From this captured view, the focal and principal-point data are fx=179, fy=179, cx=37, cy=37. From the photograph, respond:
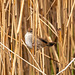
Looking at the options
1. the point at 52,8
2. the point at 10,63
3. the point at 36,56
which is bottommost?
the point at 10,63

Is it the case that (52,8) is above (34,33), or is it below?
above

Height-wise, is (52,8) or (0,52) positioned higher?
(52,8)

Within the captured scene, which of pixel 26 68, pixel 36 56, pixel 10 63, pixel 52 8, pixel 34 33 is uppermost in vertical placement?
pixel 52 8

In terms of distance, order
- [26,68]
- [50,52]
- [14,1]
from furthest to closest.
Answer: [26,68]
[50,52]
[14,1]

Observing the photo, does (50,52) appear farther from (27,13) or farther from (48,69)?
(27,13)

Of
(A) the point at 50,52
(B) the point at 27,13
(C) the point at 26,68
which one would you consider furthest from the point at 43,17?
(C) the point at 26,68

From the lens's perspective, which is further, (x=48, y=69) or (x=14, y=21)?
(x=48, y=69)

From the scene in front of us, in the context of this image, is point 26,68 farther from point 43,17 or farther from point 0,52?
point 43,17

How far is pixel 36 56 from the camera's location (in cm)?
110

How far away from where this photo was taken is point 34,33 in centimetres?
106

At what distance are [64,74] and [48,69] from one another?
1.12 ft

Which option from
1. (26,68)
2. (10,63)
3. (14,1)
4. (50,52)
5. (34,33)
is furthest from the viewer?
(26,68)

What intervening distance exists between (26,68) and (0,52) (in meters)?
0.38

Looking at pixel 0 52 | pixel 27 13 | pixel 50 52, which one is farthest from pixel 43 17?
pixel 0 52
